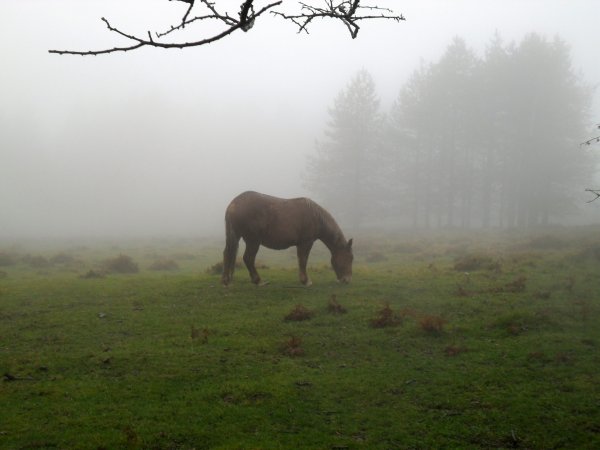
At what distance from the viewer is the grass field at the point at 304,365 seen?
538cm

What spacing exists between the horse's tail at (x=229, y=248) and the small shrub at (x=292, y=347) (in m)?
4.68

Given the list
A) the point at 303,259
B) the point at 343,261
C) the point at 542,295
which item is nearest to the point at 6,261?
the point at 303,259

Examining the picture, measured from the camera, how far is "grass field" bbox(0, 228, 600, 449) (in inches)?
212

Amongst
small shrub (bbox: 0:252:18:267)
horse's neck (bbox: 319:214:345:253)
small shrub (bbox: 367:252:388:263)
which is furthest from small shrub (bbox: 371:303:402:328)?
small shrub (bbox: 0:252:18:267)

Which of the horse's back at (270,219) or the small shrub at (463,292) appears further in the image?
the horse's back at (270,219)

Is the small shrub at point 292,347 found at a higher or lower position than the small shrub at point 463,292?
lower

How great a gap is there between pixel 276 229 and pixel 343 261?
2.37 meters

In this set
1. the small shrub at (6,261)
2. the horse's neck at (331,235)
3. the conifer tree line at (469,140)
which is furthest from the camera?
the conifer tree line at (469,140)

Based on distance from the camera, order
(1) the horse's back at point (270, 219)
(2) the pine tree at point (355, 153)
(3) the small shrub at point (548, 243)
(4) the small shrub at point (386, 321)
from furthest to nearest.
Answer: (2) the pine tree at point (355, 153) → (3) the small shrub at point (548, 243) → (1) the horse's back at point (270, 219) → (4) the small shrub at point (386, 321)

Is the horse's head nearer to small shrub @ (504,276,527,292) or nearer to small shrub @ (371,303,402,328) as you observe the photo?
small shrub @ (504,276,527,292)

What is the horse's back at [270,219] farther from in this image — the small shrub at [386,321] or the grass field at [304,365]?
the small shrub at [386,321]

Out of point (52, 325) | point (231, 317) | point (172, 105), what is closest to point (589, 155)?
point (231, 317)

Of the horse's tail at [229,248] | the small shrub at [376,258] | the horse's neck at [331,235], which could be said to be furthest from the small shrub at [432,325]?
the small shrub at [376,258]

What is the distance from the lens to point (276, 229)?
42.0 feet
